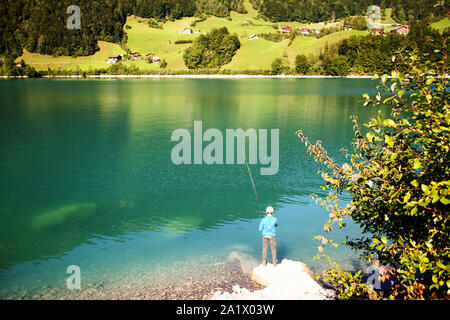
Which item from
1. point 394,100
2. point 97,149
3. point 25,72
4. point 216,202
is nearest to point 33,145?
point 97,149

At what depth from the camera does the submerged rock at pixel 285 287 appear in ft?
35.4

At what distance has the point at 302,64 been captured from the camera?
18788cm

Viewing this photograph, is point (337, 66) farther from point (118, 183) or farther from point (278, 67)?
point (118, 183)

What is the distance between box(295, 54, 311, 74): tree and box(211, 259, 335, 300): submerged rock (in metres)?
187

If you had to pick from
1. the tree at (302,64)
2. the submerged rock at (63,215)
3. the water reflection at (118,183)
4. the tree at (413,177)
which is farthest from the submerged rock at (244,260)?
the tree at (302,64)

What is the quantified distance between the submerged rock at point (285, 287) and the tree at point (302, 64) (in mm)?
187000

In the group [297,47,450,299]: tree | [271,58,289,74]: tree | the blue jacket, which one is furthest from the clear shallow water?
[271,58,289,74]: tree

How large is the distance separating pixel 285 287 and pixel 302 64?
189 metres

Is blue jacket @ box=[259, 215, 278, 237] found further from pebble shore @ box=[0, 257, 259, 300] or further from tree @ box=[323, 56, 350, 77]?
tree @ box=[323, 56, 350, 77]

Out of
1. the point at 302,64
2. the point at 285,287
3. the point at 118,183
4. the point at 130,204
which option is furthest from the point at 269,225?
the point at 302,64

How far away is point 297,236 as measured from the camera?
17438 mm

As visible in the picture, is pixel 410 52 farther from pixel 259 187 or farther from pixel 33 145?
pixel 33 145

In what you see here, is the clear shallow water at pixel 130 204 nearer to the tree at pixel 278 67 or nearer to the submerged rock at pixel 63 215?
the submerged rock at pixel 63 215

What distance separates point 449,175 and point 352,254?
976 centimetres
